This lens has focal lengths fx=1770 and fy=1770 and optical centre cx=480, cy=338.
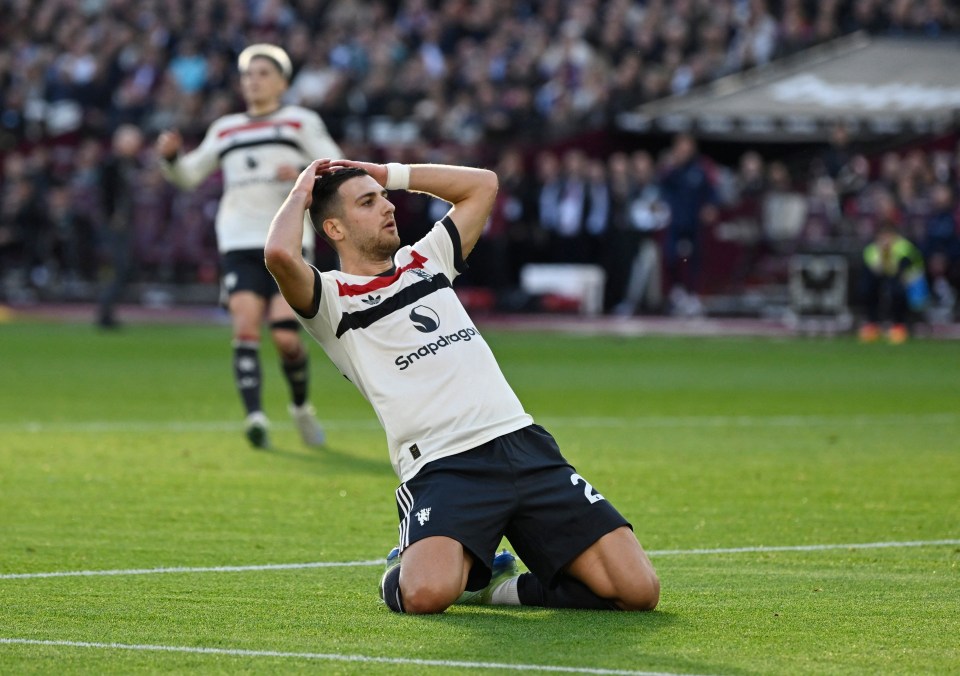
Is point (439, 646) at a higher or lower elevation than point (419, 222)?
higher

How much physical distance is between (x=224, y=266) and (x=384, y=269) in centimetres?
565

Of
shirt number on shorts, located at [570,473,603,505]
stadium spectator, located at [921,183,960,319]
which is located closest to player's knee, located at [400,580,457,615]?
shirt number on shorts, located at [570,473,603,505]

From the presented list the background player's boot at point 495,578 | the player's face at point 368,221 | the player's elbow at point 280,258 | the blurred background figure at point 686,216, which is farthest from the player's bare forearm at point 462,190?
the blurred background figure at point 686,216

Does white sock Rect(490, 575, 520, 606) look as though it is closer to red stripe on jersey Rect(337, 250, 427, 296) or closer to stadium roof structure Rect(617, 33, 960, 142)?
red stripe on jersey Rect(337, 250, 427, 296)

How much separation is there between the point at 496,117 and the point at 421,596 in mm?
A: 24593

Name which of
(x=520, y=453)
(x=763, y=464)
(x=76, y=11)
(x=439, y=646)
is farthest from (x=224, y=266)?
(x=76, y=11)

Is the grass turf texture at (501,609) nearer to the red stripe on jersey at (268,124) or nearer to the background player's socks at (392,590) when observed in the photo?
the background player's socks at (392,590)

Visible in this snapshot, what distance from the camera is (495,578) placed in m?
6.72

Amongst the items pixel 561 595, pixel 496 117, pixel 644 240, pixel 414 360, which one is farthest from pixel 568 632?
pixel 496 117

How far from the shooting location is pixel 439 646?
576 cm

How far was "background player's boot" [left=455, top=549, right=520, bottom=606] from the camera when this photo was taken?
6.67 meters

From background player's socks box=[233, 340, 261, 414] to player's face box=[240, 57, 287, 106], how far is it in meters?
1.72

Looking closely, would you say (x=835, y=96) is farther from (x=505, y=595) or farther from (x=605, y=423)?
(x=505, y=595)

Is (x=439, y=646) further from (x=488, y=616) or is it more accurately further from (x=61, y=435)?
(x=61, y=435)
